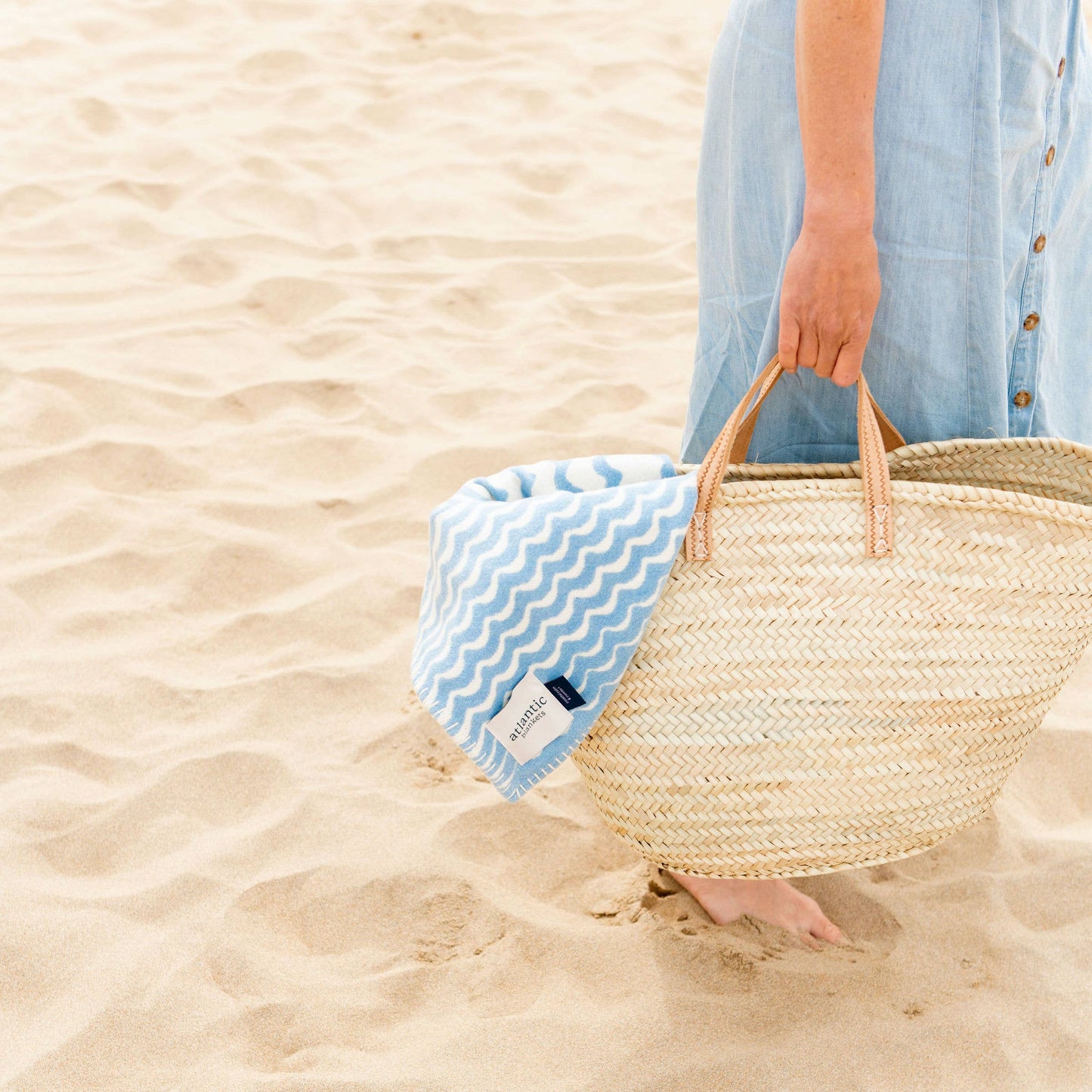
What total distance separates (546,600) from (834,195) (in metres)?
0.50

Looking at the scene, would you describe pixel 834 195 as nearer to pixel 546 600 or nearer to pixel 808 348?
pixel 808 348

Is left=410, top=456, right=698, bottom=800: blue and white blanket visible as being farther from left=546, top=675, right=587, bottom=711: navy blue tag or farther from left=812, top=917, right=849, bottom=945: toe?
left=812, top=917, right=849, bottom=945: toe

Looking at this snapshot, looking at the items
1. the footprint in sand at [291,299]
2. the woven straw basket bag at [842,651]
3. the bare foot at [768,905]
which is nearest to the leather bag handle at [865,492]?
the woven straw basket bag at [842,651]

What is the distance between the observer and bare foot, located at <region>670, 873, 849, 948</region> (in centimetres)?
154

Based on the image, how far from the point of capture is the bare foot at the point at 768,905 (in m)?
1.54

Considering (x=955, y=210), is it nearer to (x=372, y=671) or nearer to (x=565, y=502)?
(x=565, y=502)

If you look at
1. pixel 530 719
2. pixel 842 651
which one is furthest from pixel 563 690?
pixel 842 651

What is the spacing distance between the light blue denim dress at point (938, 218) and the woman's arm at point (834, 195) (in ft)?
0.16

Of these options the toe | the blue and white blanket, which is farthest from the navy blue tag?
the toe

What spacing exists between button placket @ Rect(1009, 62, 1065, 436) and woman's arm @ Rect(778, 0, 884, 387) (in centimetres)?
20

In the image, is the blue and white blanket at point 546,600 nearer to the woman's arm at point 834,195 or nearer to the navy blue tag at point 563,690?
the navy blue tag at point 563,690

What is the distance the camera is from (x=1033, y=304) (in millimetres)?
1331

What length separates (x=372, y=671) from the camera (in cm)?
199

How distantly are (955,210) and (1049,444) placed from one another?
0.90 ft
